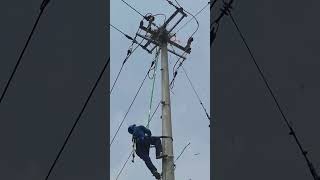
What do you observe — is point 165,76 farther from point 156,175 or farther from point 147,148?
point 156,175

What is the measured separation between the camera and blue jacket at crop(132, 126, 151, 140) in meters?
19.2

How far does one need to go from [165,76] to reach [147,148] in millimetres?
1689

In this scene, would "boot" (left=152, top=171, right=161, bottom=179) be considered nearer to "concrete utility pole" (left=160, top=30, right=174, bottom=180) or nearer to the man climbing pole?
the man climbing pole

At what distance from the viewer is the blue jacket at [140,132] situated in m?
19.2

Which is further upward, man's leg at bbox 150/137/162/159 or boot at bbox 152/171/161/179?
man's leg at bbox 150/137/162/159

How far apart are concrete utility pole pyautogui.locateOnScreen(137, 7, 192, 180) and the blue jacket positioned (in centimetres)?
100

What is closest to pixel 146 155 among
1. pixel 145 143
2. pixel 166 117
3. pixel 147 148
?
pixel 147 148

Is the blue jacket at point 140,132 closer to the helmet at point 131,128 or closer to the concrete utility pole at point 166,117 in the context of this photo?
the helmet at point 131,128

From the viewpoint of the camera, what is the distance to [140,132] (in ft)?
63.6

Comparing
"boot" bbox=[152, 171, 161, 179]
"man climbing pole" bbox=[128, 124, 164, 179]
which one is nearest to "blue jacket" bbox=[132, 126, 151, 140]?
"man climbing pole" bbox=[128, 124, 164, 179]
